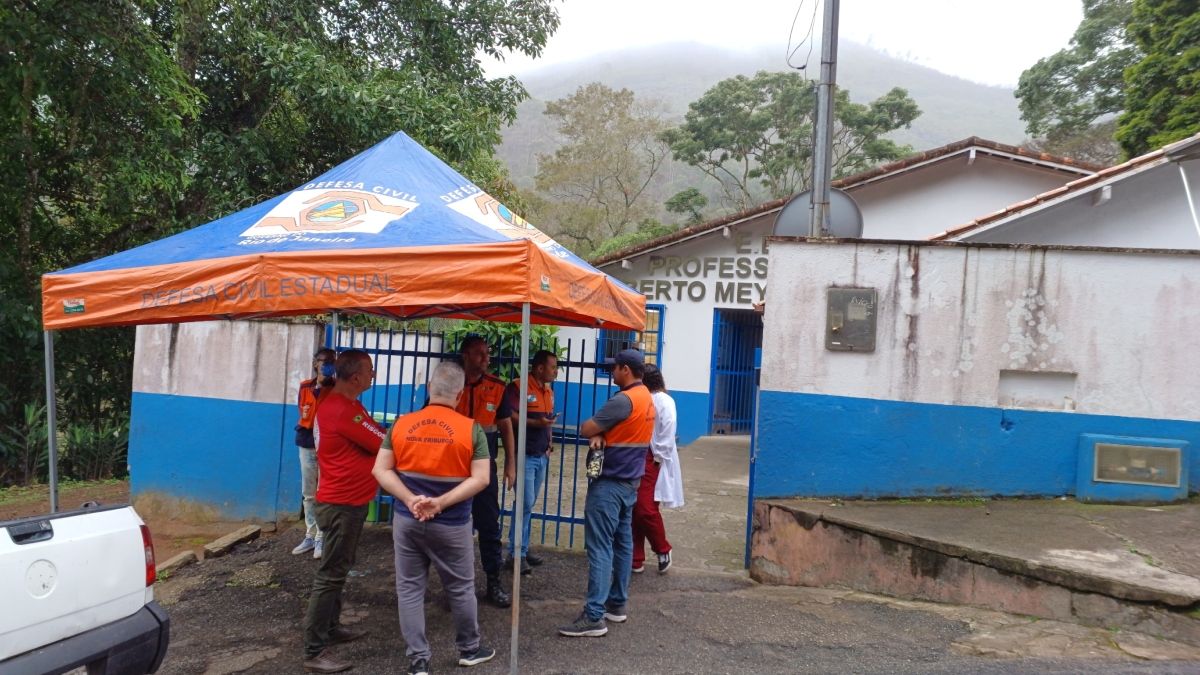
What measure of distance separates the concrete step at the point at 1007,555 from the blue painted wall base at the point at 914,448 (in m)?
0.15

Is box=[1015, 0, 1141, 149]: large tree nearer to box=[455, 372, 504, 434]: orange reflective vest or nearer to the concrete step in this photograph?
the concrete step

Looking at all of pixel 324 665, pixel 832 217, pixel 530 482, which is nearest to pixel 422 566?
pixel 324 665

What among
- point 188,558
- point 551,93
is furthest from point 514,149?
point 188,558

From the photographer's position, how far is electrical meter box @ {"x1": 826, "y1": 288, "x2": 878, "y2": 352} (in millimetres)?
5926

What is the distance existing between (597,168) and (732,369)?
17.2m

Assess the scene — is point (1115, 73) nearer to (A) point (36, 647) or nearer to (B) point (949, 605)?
(B) point (949, 605)

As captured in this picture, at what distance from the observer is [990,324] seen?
5840 millimetres

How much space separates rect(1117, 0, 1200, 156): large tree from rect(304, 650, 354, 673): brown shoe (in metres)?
13.3

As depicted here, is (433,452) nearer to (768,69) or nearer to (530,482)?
(530,482)

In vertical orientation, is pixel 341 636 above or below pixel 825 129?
below

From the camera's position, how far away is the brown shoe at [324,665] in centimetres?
404

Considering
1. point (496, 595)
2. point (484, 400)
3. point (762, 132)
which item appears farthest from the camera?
point (762, 132)

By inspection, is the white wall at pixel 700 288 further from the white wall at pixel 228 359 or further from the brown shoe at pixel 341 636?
the brown shoe at pixel 341 636

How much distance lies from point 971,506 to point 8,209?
37.4 ft
